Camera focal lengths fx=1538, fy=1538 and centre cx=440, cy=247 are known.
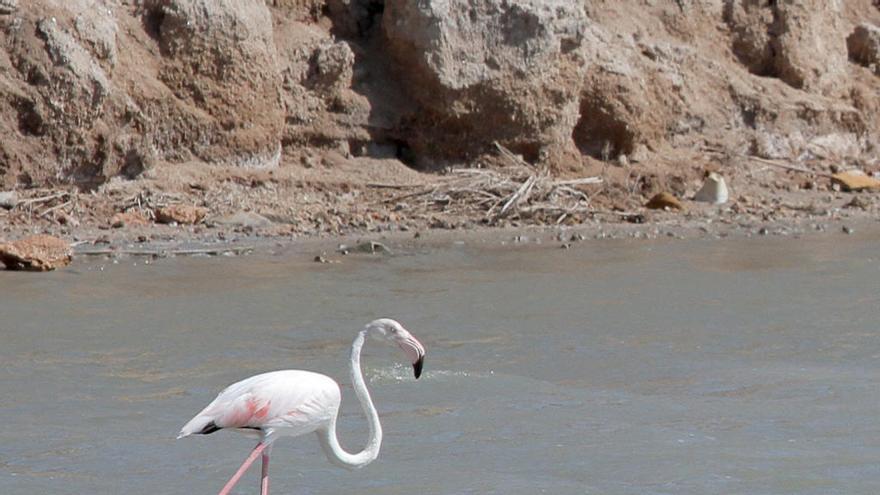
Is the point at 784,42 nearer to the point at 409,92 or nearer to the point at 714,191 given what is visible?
the point at 714,191

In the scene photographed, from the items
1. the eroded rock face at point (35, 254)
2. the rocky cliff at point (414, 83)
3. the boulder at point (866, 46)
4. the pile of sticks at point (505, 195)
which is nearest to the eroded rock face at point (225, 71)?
the rocky cliff at point (414, 83)

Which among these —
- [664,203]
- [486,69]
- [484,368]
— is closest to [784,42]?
[664,203]

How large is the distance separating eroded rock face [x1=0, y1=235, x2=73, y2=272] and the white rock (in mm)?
6076

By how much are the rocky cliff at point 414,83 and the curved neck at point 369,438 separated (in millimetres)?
6571

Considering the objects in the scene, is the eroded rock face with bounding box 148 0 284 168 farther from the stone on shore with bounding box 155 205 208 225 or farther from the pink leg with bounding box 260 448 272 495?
the pink leg with bounding box 260 448 272 495

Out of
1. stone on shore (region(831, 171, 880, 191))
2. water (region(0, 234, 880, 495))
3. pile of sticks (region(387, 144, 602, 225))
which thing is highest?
stone on shore (region(831, 171, 880, 191))

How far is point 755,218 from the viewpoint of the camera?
506 inches

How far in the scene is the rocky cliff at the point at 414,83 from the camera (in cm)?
1104

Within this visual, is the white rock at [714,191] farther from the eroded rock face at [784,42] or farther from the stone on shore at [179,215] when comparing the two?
the stone on shore at [179,215]

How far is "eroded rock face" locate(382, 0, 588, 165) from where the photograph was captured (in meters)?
13.0

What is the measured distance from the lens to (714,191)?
1327 centimetres

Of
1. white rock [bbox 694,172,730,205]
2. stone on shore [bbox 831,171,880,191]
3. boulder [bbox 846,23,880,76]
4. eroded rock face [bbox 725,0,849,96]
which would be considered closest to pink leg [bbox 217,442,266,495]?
white rock [bbox 694,172,730,205]

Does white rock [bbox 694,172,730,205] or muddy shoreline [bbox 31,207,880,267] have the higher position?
white rock [bbox 694,172,730,205]

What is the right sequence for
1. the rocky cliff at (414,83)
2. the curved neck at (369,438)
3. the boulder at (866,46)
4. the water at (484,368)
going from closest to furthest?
the curved neck at (369,438) < the water at (484,368) < the rocky cliff at (414,83) < the boulder at (866,46)
